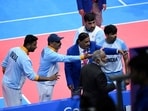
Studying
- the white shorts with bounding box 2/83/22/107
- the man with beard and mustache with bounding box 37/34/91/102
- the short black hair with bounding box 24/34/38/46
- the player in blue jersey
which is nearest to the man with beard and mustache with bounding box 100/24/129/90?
the man with beard and mustache with bounding box 37/34/91/102

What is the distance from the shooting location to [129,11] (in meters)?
15.1

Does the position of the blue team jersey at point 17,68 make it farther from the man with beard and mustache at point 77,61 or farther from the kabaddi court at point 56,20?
the kabaddi court at point 56,20

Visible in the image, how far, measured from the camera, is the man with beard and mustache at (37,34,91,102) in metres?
7.84

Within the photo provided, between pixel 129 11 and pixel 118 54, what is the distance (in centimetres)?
721

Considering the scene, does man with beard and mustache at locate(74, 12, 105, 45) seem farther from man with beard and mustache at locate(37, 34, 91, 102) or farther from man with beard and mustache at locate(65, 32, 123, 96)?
man with beard and mustache at locate(37, 34, 91, 102)

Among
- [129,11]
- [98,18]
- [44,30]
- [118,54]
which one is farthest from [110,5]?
[118,54]

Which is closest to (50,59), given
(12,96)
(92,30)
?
(12,96)

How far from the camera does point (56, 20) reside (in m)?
14.6

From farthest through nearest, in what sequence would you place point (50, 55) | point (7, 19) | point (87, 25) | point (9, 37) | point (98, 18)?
point (7, 19), point (9, 37), point (98, 18), point (87, 25), point (50, 55)

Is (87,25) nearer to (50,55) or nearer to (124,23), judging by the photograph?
(50,55)

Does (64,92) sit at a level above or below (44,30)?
below

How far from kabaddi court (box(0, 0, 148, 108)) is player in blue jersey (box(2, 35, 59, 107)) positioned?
329 cm

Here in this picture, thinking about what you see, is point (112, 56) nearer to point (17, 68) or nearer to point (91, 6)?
point (17, 68)

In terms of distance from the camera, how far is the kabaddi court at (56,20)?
12955 millimetres
